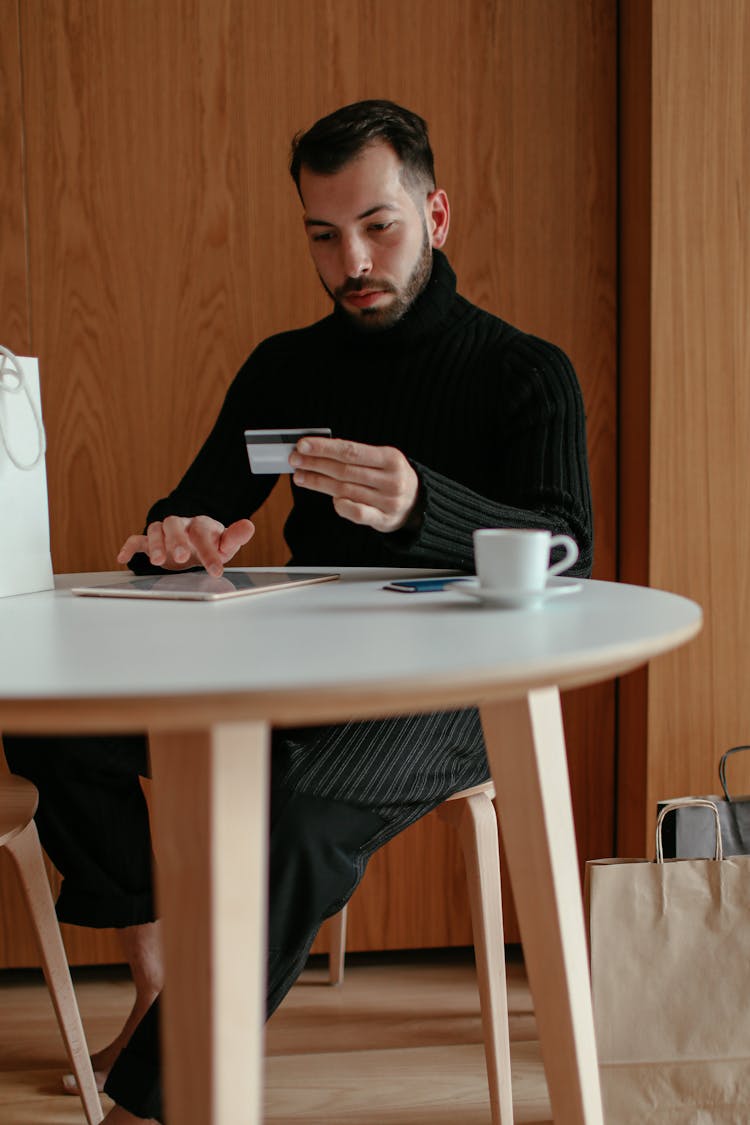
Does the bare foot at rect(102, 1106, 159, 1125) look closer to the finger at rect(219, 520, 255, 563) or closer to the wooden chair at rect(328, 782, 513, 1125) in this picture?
the wooden chair at rect(328, 782, 513, 1125)

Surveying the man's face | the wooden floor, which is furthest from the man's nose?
the wooden floor

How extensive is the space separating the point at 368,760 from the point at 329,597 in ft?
0.71

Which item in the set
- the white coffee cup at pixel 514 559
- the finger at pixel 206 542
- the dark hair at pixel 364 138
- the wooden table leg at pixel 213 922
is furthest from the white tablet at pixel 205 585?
the dark hair at pixel 364 138

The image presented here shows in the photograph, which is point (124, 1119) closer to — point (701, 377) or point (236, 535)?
point (236, 535)

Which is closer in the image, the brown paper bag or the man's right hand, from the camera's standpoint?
the man's right hand

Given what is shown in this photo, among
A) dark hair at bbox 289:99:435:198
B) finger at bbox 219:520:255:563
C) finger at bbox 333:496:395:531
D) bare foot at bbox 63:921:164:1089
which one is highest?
dark hair at bbox 289:99:435:198

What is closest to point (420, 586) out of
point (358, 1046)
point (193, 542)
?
point (193, 542)

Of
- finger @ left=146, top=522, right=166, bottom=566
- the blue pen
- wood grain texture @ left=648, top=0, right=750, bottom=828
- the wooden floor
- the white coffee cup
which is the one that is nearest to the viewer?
the white coffee cup

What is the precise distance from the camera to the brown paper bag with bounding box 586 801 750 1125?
49.4 inches

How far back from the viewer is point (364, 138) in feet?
4.74

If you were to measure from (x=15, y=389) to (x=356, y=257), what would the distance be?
1.86 ft

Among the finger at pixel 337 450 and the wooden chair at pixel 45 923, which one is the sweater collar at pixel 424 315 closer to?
the finger at pixel 337 450

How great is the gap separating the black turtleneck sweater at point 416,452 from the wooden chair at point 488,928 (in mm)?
59

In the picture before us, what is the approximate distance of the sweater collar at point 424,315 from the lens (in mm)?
1519
